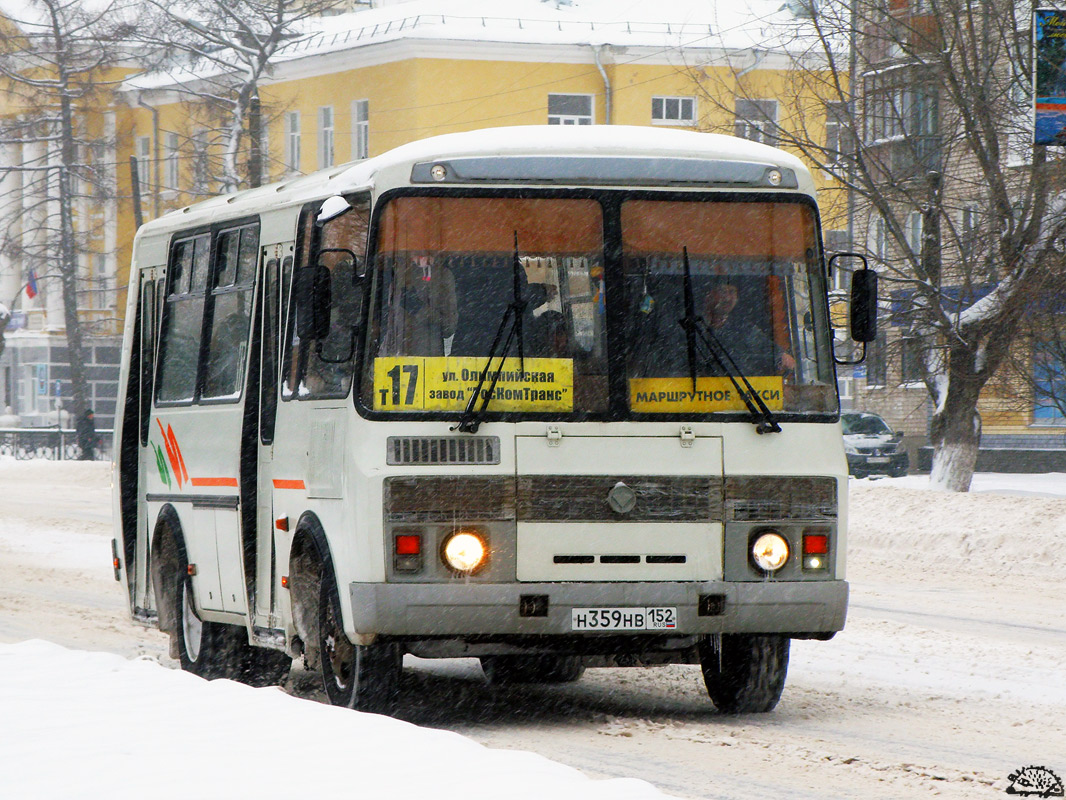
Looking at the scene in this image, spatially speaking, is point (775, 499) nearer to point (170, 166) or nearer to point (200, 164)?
point (200, 164)

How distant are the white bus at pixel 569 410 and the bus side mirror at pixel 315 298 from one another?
1 centimetres

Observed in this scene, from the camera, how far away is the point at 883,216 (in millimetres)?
26328

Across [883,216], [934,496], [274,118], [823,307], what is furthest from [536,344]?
[274,118]

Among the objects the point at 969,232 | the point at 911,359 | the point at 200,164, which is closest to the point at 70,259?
the point at 200,164

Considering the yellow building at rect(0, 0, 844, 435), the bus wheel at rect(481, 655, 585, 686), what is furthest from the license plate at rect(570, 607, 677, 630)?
the yellow building at rect(0, 0, 844, 435)

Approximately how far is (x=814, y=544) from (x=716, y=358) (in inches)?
38.4

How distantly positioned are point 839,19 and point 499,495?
1879 cm

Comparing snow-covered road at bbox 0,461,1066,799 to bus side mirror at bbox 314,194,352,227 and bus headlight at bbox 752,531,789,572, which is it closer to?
bus headlight at bbox 752,531,789,572

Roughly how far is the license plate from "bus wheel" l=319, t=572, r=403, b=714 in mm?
886

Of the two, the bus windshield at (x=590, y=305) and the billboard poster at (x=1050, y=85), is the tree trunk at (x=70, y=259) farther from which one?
the bus windshield at (x=590, y=305)

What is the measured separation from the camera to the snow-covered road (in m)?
7.79

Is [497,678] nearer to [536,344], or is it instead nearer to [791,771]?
[536,344]

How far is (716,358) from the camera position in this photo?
9.05 metres

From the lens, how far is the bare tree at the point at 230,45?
44438 mm
